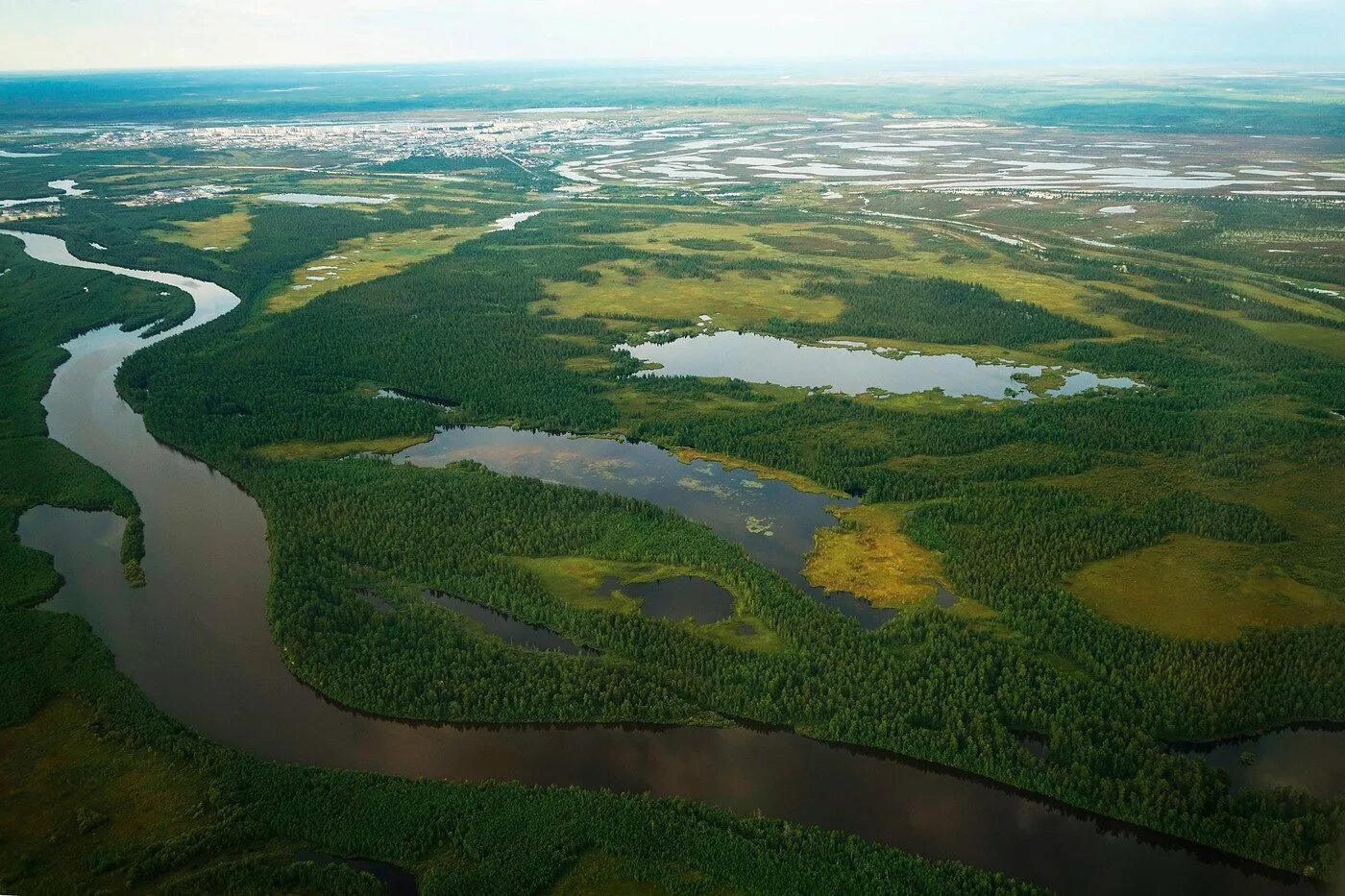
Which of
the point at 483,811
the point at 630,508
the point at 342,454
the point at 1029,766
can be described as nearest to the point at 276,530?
the point at 342,454

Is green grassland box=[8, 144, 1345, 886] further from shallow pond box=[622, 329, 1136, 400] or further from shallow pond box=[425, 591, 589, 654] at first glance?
shallow pond box=[622, 329, 1136, 400]

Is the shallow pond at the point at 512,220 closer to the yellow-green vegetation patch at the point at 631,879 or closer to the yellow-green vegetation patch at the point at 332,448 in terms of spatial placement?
the yellow-green vegetation patch at the point at 332,448

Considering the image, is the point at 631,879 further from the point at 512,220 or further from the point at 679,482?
the point at 512,220

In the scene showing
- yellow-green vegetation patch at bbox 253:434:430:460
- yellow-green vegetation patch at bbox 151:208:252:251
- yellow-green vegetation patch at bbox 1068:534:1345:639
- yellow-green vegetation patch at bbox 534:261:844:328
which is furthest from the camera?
yellow-green vegetation patch at bbox 151:208:252:251

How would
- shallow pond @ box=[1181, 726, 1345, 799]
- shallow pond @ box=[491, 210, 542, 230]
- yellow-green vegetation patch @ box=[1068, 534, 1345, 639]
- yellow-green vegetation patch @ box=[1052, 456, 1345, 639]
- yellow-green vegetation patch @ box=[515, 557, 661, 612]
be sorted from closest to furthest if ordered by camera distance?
shallow pond @ box=[1181, 726, 1345, 799], yellow-green vegetation patch @ box=[1068, 534, 1345, 639], yellow-green vegetation patch @ box=[1052, 456, 1345, 639], yellow-green vegetation patch @ box=[515, 557, 661, 612], shallow pond @ box=[491, 210, 542, 230]

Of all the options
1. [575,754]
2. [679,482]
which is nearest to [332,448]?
[679,482]

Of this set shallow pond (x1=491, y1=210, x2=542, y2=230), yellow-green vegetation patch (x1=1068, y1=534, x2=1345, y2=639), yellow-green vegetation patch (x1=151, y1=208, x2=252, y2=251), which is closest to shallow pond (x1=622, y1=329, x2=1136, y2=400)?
yellow-green vegetation patch (x1=1068, y1=534, x2=1345, y2=639)
